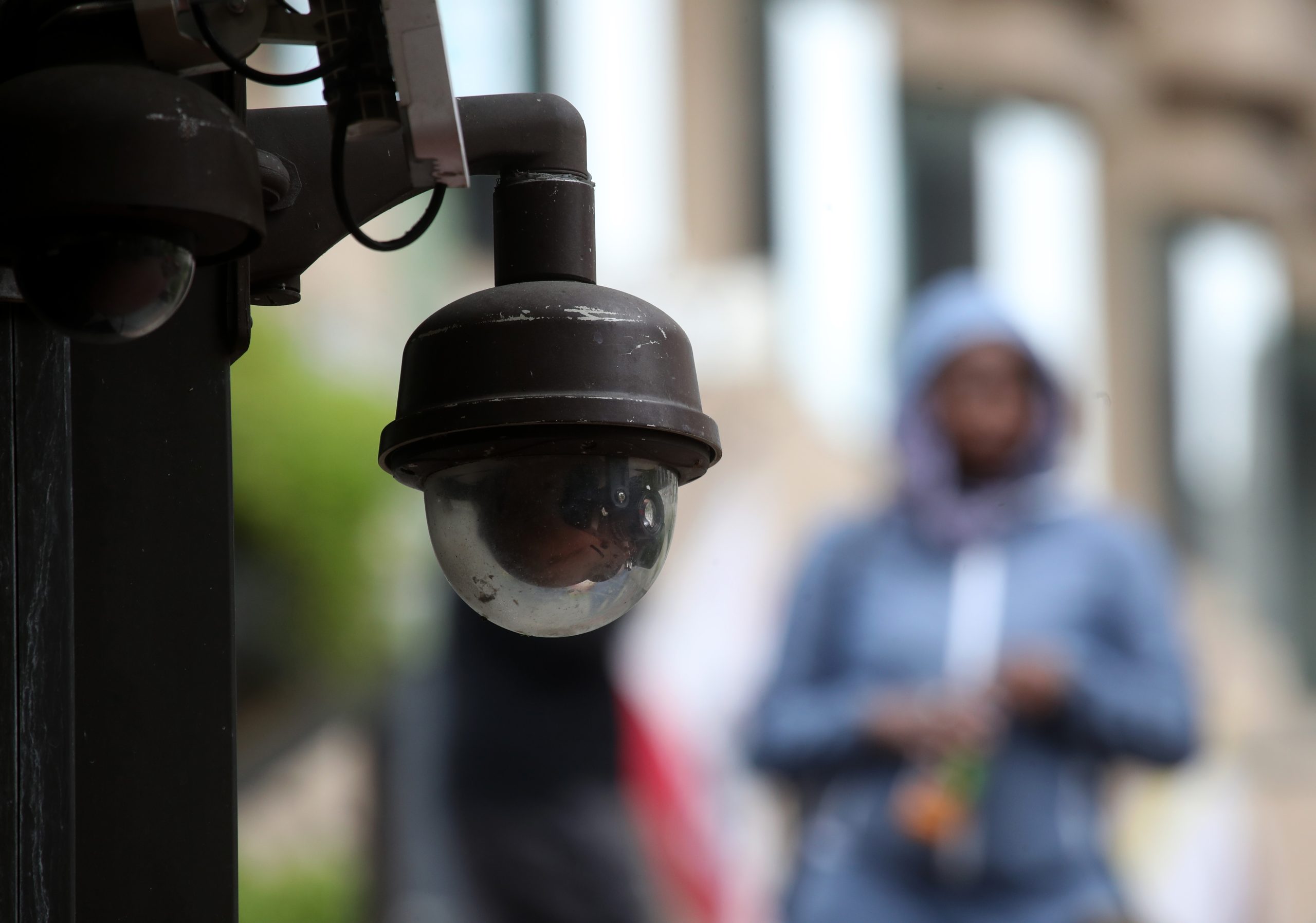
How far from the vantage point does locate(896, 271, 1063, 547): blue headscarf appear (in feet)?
14.3

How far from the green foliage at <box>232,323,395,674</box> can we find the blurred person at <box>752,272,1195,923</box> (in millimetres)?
1800

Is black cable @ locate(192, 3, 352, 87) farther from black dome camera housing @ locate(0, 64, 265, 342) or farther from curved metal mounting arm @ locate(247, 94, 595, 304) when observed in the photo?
curved metal mounting arm @ locate(247, 94, 595, 304)

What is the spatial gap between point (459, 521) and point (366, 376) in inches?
189

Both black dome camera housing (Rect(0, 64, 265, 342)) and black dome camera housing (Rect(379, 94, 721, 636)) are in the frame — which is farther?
black dome camera housing (Rect(379, 94, 721, 636))

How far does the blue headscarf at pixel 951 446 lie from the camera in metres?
4.36

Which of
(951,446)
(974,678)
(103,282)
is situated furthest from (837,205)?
(103,282)

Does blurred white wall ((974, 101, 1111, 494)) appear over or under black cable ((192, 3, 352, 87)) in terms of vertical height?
under

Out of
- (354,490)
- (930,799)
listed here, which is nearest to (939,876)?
(930,799)

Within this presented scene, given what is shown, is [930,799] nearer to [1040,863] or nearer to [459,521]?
[1040,863]

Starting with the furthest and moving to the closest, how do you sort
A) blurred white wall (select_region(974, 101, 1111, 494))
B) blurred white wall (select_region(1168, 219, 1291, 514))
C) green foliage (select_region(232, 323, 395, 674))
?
blurred white wall (select_region(1168, 219, 1291, 514)) < blurred white wall (select_region(974, 101, 1111, 494)) < green foliage (select_region(232, 323, 395, 674))

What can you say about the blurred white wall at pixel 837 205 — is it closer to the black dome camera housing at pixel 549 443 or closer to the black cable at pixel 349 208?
the black dome camera housing at pixel 549 443

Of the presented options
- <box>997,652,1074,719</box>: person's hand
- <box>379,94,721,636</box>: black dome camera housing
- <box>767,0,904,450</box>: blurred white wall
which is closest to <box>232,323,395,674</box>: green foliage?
<box>997,652,1074,719</box>: person's hand

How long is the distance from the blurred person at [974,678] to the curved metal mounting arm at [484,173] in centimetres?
236

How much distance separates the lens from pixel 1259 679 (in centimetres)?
1284
